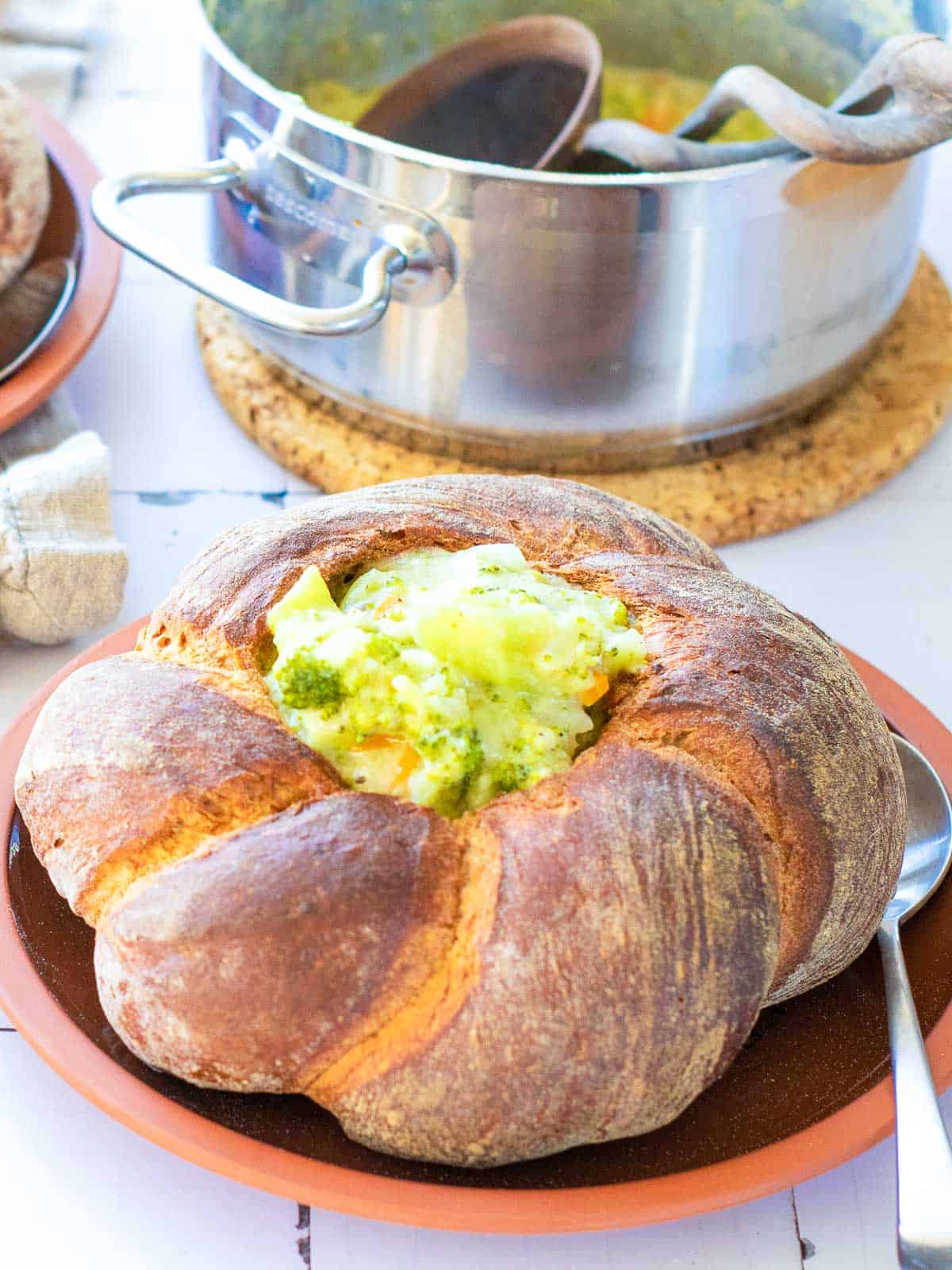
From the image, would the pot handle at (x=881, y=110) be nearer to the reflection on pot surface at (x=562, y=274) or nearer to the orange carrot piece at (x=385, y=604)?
the reflection on pot surface at (x=562, y=274)

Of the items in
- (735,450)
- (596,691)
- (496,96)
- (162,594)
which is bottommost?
(162,594)

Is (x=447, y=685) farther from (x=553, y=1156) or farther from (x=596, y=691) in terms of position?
(x=553, y=1156)

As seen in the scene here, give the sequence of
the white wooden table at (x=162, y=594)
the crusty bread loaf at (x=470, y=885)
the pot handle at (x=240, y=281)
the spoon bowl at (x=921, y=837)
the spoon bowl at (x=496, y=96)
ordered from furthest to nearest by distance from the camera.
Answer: the spoon bowl at (x=496, y=96) → the pot handle at (x=240, y=281) → the spoon bowl at (x=921, y=837) → the white wooden table at (x=162, y=594) → the crusty bread loaf at (x=470, y=885)

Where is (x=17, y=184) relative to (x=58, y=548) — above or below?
above

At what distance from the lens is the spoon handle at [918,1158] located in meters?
0.78

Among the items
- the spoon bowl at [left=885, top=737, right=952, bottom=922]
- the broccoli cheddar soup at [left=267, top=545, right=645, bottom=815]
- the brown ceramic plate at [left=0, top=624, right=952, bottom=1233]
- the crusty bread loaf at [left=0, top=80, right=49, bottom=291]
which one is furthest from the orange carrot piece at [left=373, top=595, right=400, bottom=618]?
the crusty bread loaf at [left=0, top=80, right=49, bottom=291]

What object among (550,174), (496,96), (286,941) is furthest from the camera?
(496,96)

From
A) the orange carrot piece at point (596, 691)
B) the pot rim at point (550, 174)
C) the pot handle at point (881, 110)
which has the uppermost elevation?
the pot handle at point (881, 110)

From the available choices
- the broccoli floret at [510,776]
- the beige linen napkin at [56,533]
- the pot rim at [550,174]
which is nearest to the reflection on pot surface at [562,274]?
the pot rim at [550,174]

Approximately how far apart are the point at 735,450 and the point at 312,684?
0.81 m

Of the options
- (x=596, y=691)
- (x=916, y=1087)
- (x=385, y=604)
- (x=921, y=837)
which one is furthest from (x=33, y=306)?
(x=916, y=1087)

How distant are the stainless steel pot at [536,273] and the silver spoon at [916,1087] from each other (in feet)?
1.77

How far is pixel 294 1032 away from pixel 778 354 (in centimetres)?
91

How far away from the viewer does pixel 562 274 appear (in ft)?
4.19
